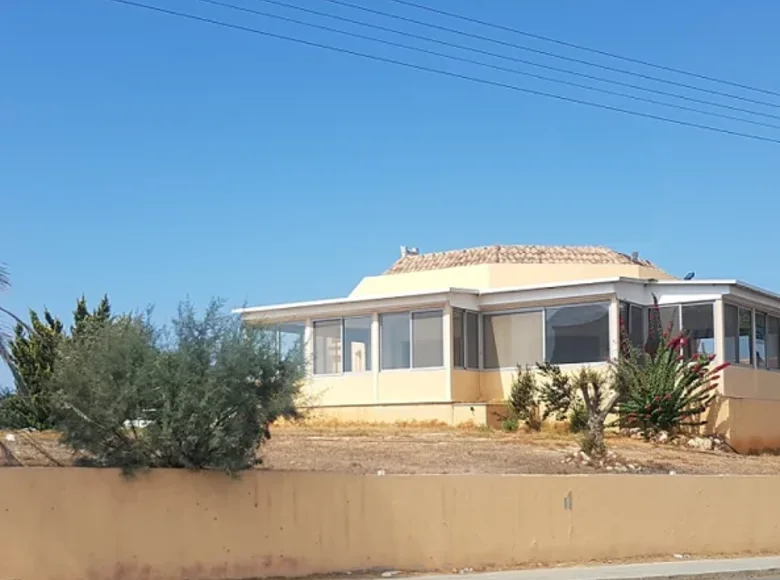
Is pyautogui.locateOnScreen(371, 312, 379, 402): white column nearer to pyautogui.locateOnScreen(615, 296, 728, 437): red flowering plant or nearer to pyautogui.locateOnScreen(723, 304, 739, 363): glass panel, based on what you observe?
pyautogui.locateOnScreen(615, 296, 728, 437): red flowering plant

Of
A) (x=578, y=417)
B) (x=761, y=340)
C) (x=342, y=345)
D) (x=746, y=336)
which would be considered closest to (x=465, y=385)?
(x=578, y=417)

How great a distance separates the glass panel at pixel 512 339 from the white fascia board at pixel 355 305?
1.22m

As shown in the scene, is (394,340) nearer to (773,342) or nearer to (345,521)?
(773,342)

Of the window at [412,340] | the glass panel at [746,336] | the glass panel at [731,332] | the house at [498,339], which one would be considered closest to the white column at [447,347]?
the house at [498,339]

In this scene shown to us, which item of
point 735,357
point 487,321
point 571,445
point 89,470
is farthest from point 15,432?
point 735,357

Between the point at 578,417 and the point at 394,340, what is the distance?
6.46 m

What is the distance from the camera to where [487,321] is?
33.5 meters

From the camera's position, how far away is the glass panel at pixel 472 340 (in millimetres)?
32969

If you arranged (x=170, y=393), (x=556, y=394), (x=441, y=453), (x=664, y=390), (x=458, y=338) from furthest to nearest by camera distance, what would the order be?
(x=458, y=338) → (x=556, y=394) → (x=664, y=390) → (x=441, y=453) → (x=170, y=393)

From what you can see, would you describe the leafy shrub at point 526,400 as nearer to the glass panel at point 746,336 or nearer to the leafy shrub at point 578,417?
the leafy shrub at point 578,417

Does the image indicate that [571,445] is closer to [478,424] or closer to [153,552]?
[478,424]

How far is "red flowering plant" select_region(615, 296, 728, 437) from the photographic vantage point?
2848cm

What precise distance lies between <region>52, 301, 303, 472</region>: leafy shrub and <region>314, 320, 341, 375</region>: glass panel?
1864cm

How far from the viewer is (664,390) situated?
2839cm
